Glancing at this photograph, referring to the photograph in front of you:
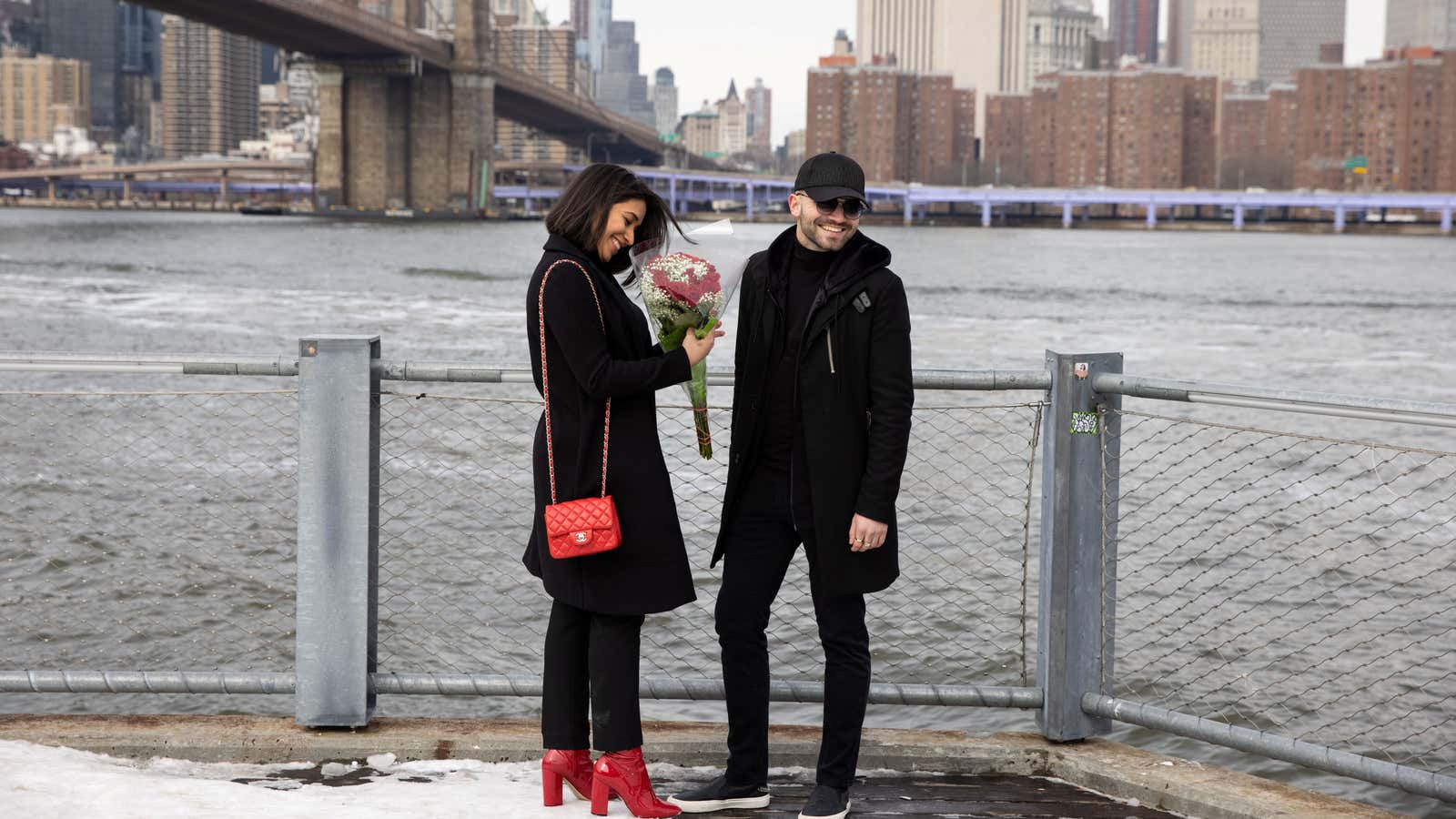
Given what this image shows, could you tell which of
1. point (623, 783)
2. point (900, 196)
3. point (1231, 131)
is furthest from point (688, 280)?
point (1231, 131)

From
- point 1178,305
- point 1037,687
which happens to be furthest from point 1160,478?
point 1178,305

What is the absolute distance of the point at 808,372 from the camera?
3.44 m

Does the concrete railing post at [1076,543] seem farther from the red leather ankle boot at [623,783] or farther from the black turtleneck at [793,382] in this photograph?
the red leather ankle boot at [623,783]

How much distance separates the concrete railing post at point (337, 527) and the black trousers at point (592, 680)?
0.62 m

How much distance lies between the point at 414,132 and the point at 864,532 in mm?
102246

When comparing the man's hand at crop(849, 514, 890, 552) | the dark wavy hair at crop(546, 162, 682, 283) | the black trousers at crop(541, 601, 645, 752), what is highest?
the dark wavy hair at crop(546, 162, 682, 283)

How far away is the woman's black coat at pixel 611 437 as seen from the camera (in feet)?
10.8

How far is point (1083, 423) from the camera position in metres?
3.93

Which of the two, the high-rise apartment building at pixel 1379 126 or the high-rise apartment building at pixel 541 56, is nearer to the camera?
the high-rise apartment building at pixel 541 56

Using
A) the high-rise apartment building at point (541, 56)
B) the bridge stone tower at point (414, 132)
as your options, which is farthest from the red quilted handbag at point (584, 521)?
the high-rise apartment building at point (541, 56)

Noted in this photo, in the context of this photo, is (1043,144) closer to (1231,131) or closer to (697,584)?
(1231,131)

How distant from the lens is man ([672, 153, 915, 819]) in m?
3.41


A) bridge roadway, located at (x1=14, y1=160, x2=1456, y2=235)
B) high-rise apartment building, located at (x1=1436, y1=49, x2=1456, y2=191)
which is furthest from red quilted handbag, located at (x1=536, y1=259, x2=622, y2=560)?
high-rise apartment building, located at (x1=1436, y1=49, x2=1456, y2=191)

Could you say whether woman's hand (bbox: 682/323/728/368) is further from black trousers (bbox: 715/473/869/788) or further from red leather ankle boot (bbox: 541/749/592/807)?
red leather ankle boot (bbox: 541/749/592/807)
